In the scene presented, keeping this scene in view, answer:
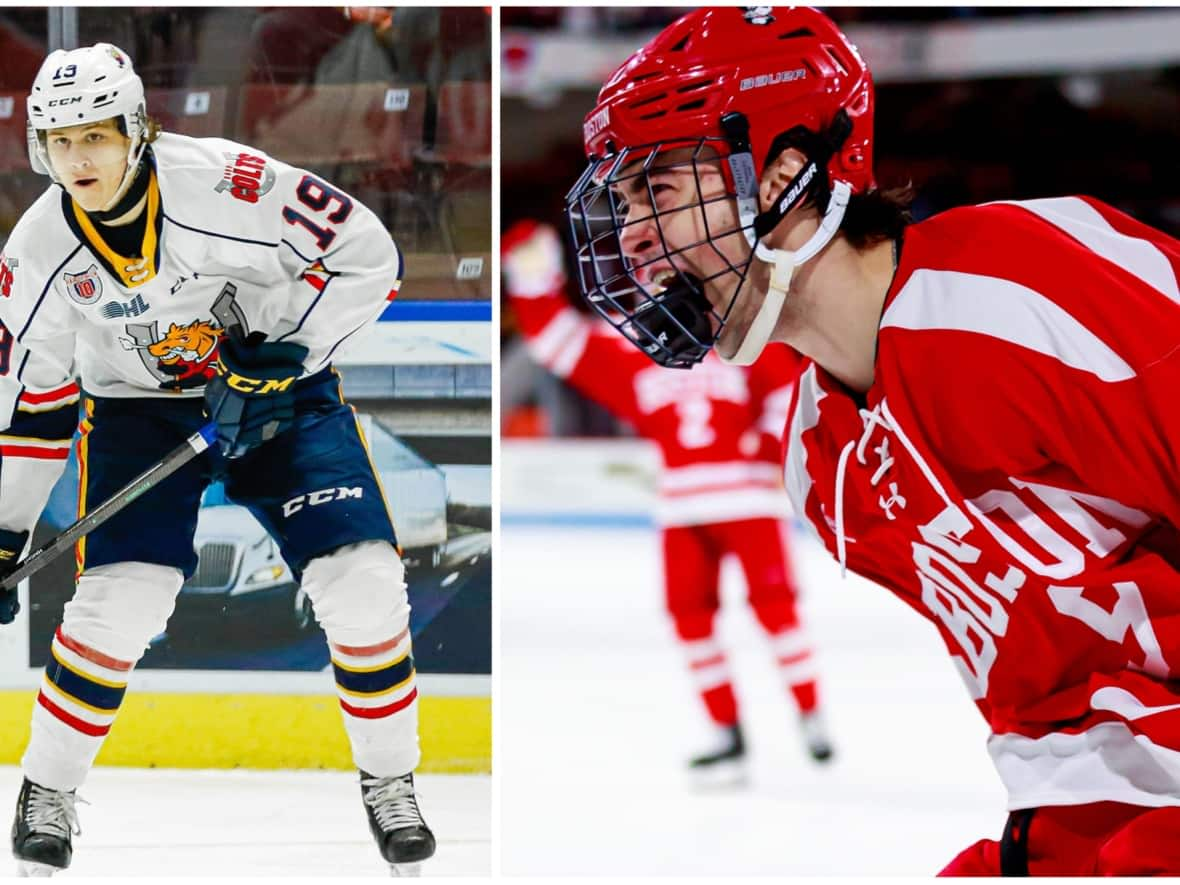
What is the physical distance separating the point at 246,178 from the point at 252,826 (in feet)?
2.72

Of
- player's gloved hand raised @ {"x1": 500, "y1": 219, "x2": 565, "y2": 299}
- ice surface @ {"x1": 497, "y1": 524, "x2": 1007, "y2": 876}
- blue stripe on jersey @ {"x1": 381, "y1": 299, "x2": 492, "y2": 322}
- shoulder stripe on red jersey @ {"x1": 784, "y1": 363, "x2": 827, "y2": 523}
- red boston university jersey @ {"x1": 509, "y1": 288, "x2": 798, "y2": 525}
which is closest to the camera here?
shoulder stripe on red jersey @ {"x1": 784, "y1": 363, "x2": 827, "y2": 523}

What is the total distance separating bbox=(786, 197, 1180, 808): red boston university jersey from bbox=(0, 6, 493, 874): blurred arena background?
83 centimetres

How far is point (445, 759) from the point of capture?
179cm

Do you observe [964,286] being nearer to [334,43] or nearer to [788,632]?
[334,43]

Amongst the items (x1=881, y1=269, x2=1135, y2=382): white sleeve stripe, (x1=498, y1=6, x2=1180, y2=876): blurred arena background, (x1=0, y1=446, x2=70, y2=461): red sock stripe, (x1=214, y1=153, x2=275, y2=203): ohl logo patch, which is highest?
(x1=881, y1=269, x2=1135, y2=382): white sleeve stripe

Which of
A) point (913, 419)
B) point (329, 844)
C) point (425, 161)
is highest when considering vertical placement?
point (913, 419)

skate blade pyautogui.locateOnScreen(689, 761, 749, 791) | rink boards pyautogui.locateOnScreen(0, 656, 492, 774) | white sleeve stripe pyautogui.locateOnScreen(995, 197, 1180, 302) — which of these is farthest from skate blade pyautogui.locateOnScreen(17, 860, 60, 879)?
skate blade pyautogui.locateOnScreen(689, 761, 749, 791)

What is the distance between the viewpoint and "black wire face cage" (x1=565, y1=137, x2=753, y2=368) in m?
1.18

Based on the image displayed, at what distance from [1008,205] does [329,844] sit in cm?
117

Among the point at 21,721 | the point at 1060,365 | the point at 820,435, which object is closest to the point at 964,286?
the point at 1060,365

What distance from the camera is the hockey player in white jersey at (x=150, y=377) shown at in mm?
1649

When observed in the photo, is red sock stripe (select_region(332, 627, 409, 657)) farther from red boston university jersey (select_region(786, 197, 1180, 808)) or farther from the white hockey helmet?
red boston university jersey (select_region(786, 197, 1180, 808))

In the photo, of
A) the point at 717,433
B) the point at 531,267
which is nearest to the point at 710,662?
the point at 717,433

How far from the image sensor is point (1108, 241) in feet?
3.40
